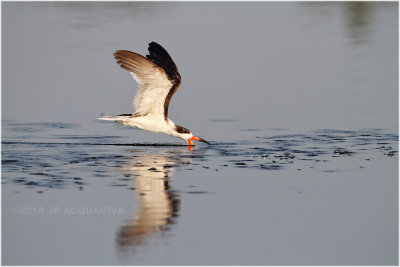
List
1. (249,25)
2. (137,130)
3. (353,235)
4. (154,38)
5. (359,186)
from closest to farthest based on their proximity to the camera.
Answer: (353,235), (359,186), (137,130), (154,38), (249,25)

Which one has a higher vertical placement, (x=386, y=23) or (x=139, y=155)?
(x=386, y=23)

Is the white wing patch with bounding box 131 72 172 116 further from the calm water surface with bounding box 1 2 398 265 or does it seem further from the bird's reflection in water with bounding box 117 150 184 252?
the bird's reflection in water with bounding box 117 150 184 252

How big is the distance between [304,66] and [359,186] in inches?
268

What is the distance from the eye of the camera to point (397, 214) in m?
7.36

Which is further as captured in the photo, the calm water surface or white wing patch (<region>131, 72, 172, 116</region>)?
white wing patch (<region>131, 72, 172, 116</region>)

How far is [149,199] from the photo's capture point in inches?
297

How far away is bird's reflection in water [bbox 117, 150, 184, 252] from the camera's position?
6.52 metres

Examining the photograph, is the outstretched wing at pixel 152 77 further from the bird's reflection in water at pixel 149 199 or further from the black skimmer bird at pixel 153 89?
the bird's reflection in water at pixel 149 199

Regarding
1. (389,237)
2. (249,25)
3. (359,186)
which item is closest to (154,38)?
(249,25)

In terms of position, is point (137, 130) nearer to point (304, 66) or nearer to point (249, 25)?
point (304, 66)

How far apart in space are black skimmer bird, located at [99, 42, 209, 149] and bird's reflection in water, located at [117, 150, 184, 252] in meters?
0.59

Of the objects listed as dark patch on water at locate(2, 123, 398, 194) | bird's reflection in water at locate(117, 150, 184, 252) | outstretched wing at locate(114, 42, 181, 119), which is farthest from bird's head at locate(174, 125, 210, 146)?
bird's reflection in water at locate(117, 150, 184, 252)

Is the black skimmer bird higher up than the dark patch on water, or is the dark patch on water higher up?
the black skimmer bird

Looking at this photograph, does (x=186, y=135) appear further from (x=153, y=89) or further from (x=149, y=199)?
(x=149, y=199)
